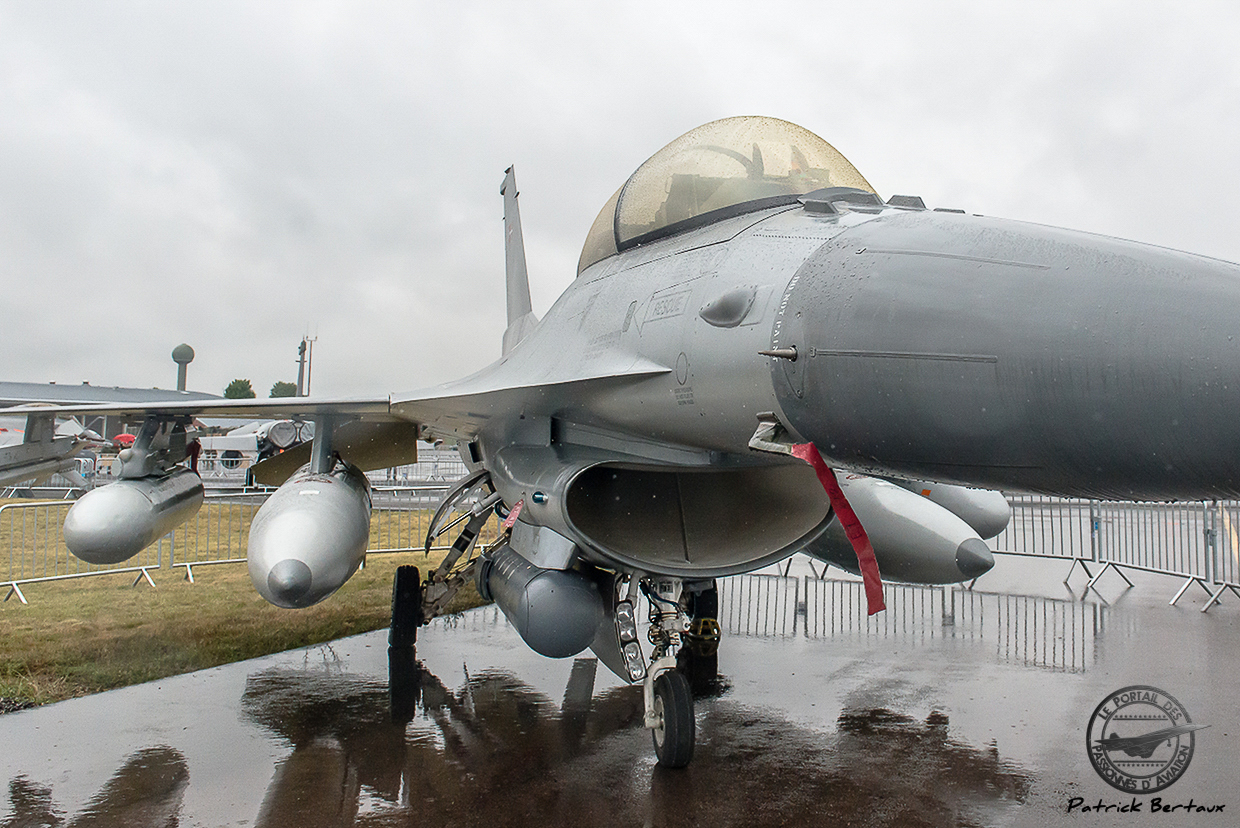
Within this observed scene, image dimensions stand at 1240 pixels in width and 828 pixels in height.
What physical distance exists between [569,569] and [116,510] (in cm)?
334

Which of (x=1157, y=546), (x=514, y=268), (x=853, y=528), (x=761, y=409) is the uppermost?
(x=514, y=268)

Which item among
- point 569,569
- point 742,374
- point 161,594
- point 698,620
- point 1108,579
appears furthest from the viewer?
point 1108,579

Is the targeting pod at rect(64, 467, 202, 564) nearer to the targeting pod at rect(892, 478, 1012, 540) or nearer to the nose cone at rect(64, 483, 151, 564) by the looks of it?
the nose cone at rect(64, 483, 151, 564)

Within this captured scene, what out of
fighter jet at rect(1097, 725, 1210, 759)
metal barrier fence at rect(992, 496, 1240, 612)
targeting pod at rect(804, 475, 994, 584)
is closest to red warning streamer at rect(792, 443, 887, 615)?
targeting pod at rect(804, 475, 994, 584)

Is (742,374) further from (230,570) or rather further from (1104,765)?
(230,570)

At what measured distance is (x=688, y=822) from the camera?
328 cm

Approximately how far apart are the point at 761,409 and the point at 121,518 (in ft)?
14.9

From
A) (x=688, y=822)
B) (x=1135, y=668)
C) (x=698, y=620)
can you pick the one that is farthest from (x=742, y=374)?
(x=1135, y=668)

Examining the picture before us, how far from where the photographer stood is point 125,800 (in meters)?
3.47

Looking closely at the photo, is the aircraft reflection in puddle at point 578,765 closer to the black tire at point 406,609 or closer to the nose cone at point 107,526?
the black tire at point 406,609

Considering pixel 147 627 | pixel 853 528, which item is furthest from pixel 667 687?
pixel 147 627

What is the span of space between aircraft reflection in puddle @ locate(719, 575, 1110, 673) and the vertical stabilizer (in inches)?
125

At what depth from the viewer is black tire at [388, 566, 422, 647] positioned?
604 centimetres

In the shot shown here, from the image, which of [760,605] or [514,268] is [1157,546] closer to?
[760,605]
